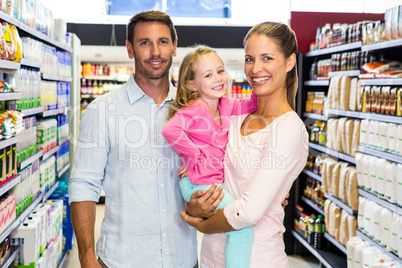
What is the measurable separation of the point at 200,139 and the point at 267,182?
46 centimetres

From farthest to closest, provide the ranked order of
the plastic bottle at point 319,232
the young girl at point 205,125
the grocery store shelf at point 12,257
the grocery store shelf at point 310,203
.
Answer: 1. the grocery store shelf at point 310,203
2. the plastic bottle at point 319,232
3. the grocery store shelf at point 12,257
4. the young girl at point 205,125

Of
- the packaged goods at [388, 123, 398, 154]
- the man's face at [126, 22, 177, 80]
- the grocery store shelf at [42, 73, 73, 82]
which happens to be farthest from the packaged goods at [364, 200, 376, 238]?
the grocery store shelf at [42, 73, 73, 82]

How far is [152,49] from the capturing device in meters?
2.18

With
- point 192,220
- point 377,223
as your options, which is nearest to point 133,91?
point 192,220

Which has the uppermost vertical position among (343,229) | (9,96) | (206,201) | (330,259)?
(9,96)

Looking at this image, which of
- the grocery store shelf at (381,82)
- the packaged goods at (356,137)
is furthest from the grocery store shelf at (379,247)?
the grocery store shelf at (381,82)

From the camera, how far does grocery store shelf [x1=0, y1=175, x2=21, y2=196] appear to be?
286 cm

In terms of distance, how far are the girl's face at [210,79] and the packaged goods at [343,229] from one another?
7.48ft

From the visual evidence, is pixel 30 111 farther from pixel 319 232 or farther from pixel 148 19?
pixel 319 232

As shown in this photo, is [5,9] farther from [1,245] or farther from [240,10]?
[240,10]

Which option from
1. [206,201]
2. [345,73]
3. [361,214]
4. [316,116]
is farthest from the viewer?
[316,116]

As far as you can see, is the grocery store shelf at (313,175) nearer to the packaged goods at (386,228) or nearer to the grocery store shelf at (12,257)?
the packaged goods at (386,228)

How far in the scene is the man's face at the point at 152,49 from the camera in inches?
85.8

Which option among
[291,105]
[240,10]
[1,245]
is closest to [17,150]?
[1,245]
